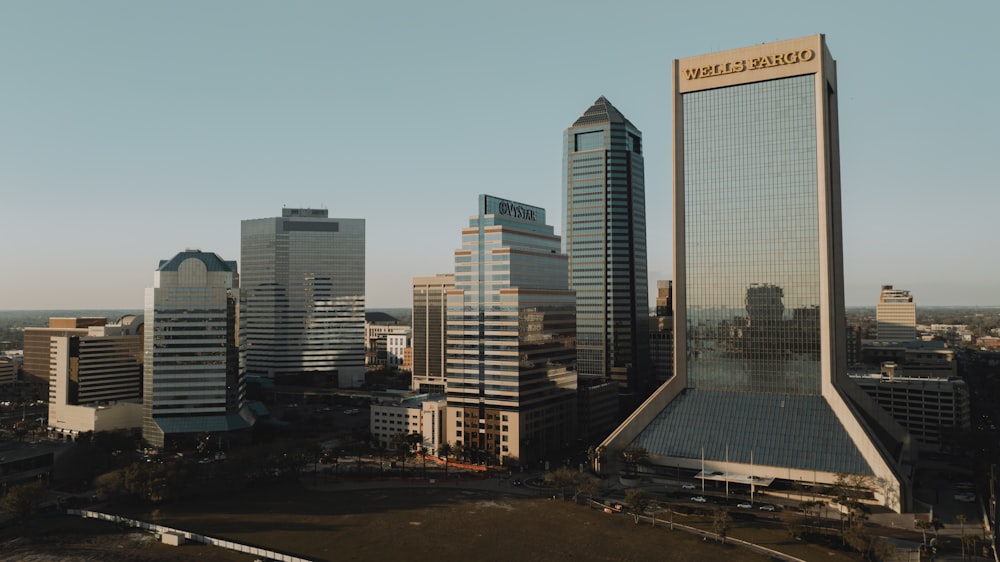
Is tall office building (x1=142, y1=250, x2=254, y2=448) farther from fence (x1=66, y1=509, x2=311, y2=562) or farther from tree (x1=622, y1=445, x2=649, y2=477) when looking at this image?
tree (x1=622, y1=445, x2=649, y2=477)

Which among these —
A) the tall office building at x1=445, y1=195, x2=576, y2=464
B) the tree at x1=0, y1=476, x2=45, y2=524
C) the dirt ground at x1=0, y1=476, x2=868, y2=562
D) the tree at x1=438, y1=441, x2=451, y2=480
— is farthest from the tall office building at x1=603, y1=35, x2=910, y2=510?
the tree at x1=0, y1=476, x2=45, y2=524

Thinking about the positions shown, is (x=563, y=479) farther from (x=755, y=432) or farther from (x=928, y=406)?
(x=928, y=406)

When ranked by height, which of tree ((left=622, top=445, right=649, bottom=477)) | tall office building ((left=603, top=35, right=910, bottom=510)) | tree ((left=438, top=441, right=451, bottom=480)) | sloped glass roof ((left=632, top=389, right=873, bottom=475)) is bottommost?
tree ((left=438, top=441, right=451, bottom=480))

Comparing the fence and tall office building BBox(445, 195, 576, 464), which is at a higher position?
tall office building BBox(445, 195, 576, 464)

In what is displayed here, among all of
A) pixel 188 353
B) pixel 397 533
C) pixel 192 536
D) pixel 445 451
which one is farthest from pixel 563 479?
pixel 188 353

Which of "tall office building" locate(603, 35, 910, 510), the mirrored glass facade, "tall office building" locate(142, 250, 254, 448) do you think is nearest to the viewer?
"tall office building" locate(603, 35, 910, 510)

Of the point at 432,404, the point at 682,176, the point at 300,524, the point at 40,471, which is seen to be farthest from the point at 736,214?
the point at 40,471
